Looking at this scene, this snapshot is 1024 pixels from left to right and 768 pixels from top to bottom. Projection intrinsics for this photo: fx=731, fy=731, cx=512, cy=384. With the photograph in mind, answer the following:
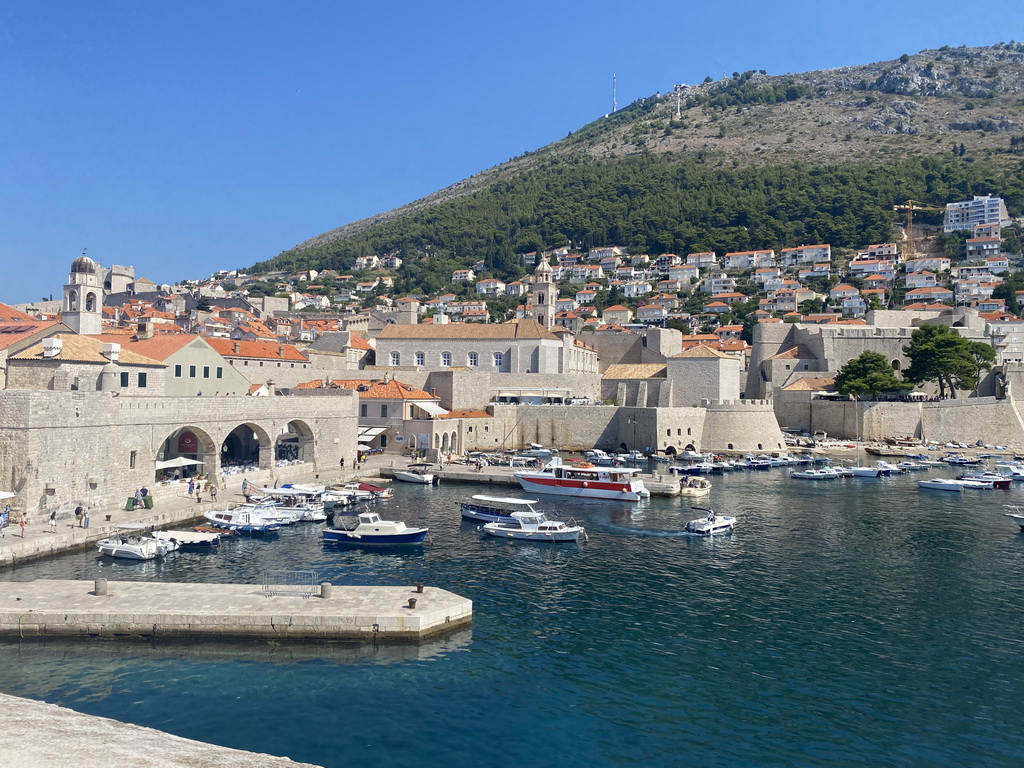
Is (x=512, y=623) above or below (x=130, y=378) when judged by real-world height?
below

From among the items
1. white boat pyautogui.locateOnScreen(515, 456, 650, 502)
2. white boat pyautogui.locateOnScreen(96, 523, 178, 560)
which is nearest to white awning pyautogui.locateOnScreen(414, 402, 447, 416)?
white boat pyautogui.locateOnScreen(515, 456, 650, 502)

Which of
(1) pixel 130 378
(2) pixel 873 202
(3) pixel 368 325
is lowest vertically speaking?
(1) pixel 130 378

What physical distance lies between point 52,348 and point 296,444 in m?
12.0

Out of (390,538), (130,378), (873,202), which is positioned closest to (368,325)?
(130,378)

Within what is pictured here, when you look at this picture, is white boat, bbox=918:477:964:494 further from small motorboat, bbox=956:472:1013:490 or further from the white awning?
the white awning

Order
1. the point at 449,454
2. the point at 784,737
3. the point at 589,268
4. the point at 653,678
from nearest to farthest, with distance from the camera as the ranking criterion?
the point at 784,737 < the point at 653,678 < the point at 449,454 < the point at 589,268

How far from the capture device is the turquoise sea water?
10.9 meters

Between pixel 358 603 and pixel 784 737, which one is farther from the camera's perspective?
pixel 358 603

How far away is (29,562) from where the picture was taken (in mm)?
18438

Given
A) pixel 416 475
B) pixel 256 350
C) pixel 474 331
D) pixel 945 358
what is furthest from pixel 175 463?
pixel 945 358

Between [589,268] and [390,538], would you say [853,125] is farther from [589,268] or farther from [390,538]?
[390,538]

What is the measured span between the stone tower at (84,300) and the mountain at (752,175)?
89.6 metres

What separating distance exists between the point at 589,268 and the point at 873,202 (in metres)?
44.6

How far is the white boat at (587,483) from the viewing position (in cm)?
3112
